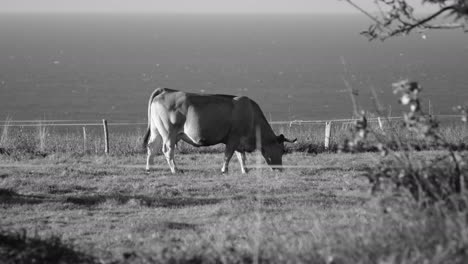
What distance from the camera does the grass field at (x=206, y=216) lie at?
25.2 feet

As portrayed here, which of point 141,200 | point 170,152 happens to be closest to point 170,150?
point 170,152

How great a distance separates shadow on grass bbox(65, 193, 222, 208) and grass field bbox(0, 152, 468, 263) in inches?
0.9

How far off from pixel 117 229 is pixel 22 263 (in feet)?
12.1

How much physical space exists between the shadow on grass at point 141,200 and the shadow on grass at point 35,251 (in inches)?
207

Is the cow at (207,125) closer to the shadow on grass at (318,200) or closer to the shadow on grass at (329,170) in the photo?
the shadow on grass at (329,170)

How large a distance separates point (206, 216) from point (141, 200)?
197cm

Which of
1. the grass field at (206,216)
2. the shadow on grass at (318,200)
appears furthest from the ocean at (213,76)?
the shadow on grass at (318,200)

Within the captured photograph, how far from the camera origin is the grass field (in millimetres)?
7688

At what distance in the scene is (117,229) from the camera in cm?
1173

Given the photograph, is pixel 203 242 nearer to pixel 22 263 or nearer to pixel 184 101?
pixel 22 263

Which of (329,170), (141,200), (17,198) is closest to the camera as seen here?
(141,200)

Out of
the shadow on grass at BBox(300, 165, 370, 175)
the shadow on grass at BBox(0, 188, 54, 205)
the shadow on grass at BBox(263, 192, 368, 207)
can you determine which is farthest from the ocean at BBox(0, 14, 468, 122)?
the shadow on grass at BBox(0, 188, 54, 205)

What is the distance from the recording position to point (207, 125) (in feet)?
61.7

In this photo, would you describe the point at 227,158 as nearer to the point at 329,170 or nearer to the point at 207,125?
the point at 207,125
